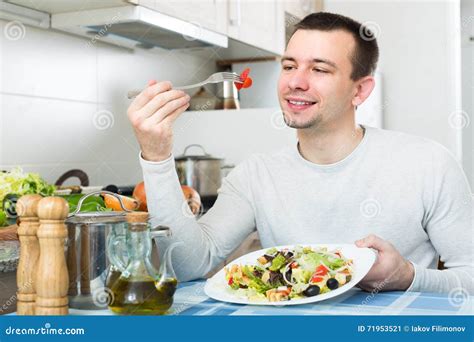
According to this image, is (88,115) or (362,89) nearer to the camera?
(362,89)

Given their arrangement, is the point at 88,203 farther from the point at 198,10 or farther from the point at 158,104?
the point at 198,10

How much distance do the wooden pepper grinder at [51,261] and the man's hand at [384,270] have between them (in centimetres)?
48

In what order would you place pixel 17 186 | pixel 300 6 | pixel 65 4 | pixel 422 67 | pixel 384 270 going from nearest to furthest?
pixel 384 270 < pixel 17 186 < pixel 65 4 < pixel 300 6 < pixel 422 67

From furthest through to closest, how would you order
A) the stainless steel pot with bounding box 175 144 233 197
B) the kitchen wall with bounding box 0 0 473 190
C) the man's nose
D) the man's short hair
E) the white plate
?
the stainless steel pot with bounding box 175 144 233 197, the kitchen wall with bounding box 0 0 473 190, the man's short hair, the man's nose, the white plate

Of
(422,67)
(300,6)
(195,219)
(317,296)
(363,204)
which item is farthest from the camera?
(422,67)

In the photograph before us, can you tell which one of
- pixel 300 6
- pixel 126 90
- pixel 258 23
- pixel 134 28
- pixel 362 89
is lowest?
pixel 362 89

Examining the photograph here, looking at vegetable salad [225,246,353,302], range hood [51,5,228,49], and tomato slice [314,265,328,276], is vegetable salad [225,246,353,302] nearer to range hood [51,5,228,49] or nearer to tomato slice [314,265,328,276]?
tomato slice [314,265,328,276]

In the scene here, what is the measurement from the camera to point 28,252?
0.92 metres

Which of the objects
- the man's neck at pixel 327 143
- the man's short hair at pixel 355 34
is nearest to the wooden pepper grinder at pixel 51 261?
the man's neck at pixel 327 143

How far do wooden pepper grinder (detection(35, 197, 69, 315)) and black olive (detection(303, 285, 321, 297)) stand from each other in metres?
0.35

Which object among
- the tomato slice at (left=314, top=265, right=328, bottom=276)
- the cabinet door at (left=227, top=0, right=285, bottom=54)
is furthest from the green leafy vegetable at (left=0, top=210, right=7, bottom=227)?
the cabinet door at (left=227, top=0, right=285, bottom=54)

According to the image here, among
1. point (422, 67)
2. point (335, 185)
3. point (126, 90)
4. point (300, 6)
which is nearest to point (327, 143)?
point (335, 185)

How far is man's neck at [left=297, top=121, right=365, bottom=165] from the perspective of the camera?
155 cm

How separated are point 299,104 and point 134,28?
109 centimetres
